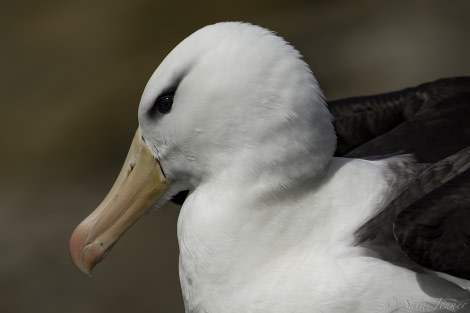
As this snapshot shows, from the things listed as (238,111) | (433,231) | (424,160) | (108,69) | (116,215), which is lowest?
(108,69)

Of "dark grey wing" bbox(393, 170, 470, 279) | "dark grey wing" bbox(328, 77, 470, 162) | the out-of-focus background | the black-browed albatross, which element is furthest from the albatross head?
the out-of-focus background

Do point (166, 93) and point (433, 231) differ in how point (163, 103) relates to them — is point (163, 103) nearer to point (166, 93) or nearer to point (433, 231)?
point (166, 93)

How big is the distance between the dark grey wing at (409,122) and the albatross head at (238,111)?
2.93ft

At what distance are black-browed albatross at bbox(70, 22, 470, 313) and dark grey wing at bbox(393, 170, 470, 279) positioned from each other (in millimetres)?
13

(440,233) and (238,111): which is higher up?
(238,111)

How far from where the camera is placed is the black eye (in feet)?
16.0

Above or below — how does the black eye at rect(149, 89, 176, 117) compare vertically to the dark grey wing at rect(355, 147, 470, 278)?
above

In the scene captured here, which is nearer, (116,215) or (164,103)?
(164,103)

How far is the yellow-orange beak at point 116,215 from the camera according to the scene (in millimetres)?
5207

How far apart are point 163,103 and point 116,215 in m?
0.74

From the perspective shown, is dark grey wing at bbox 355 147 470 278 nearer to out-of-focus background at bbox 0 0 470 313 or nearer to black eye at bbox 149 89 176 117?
black eye at bbox 149 89 176 117

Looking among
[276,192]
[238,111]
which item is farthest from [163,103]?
[276,192]

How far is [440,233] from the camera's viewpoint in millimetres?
4363

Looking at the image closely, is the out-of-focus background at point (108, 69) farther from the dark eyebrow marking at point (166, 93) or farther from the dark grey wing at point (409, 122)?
the dark eyebrow marking at point (166, 93)
